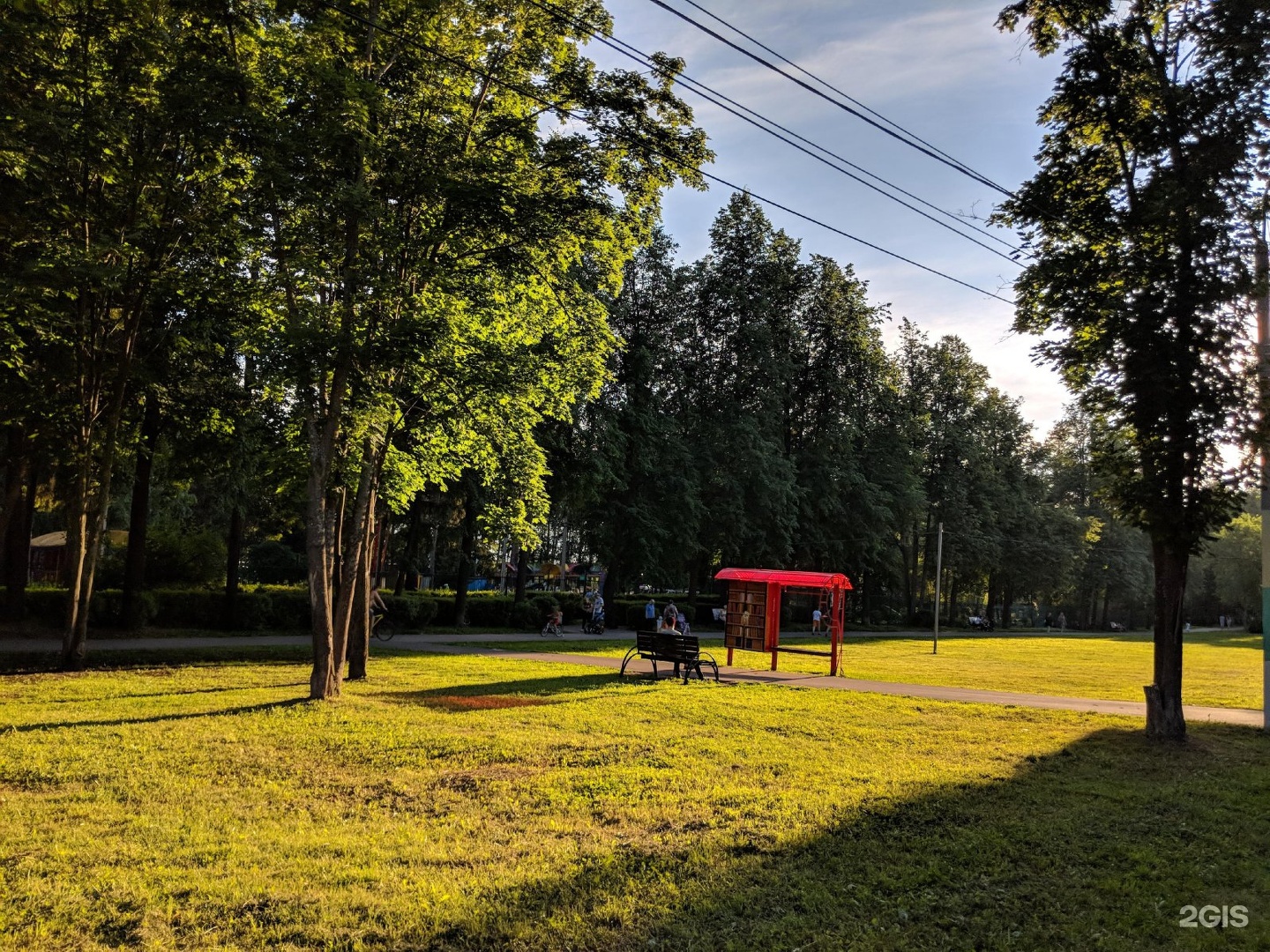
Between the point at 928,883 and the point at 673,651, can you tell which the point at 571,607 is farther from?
the point at 928,883

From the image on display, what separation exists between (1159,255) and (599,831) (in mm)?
10031

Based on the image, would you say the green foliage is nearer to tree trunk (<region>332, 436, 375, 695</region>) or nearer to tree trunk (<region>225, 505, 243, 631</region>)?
tree trunk (<region>332, 436, 375, 695</region>)

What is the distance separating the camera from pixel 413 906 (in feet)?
14.6

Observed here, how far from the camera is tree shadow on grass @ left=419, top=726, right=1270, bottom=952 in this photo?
4.30 m

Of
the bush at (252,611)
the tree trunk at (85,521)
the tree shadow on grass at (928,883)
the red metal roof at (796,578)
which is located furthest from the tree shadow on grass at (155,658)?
the tree shadow on grass at (928,883)

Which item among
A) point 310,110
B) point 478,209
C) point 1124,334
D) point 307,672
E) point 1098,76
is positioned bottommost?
point 307,672

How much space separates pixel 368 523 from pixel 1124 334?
1097 cm

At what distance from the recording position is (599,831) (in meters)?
5.94

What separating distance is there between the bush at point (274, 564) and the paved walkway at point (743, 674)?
1902 cm

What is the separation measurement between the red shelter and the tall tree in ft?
25.5

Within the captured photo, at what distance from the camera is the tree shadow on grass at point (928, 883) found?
4.30m

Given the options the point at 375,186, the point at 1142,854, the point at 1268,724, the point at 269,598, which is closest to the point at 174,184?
the point at 375,186

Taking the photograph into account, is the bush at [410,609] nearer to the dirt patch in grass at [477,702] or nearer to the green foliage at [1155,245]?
the dirt patch in grass at [477,702]

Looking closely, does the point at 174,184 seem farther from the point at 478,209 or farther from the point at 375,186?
the point at 478,209
